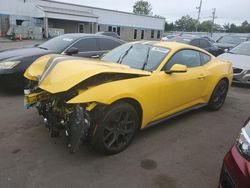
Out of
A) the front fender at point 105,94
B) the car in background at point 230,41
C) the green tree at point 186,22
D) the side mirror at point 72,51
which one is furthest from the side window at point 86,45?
the green tree at point 186,22

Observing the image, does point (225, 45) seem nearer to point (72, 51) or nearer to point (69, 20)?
point (72, 51)

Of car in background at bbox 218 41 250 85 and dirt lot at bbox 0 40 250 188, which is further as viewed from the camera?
car in background at bbox 218 41 250 85

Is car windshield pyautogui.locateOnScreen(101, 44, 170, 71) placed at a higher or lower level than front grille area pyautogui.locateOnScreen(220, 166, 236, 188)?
higher

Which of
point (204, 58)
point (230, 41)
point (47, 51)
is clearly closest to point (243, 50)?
point (204, 58)

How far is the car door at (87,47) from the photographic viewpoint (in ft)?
22.1

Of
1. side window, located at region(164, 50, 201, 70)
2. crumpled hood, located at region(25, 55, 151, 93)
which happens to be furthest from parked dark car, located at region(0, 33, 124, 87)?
side window, located at region(164, 50, 201, 70)

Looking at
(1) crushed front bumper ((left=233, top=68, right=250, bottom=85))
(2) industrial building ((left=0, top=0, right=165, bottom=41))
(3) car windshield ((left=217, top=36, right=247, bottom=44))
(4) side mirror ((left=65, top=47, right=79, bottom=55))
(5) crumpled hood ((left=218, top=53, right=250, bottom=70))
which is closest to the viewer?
(4) side mirror ((left=65, top=47, right=79, bottom=55))

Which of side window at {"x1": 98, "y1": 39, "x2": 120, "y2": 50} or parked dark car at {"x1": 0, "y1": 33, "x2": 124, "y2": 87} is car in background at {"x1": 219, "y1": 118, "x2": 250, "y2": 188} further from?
side window at {"x1": 98, "y1": 39, "x2": 120, "y2": 50}

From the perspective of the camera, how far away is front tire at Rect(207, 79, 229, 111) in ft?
17.3

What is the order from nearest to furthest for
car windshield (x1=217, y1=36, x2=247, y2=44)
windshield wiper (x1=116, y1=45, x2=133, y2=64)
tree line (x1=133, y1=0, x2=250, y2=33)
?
1. windshield wiper (x1=116, y1=45, x2=133, y2=64)
2. car windshield (x1=217, y1=36, x2=247, y2=44)
3. tree line (x1=133, y1=0, x2=250, y2=33)

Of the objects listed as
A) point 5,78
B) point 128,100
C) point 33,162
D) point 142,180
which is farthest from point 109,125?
point 5,78

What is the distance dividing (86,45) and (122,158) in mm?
4261

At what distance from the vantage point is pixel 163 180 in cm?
299

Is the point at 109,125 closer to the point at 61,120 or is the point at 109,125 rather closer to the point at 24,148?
the point at 61,120
